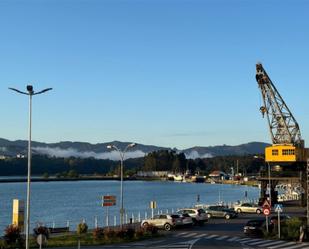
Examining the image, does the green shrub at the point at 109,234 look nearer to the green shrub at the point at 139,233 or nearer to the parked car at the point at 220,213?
the green shrub at the point at 139,233

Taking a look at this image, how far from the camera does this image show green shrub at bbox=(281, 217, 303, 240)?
47.0 metres

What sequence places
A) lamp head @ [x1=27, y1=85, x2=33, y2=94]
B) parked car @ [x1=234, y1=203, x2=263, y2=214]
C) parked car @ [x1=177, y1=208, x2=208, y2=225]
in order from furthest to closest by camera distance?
parked car @ [x1=234, y1=203, x2=263, y2=214]
parked car @ [x1=177, y1=208, x2=208, y2=225]
lamp head @ [x1=27, y1=85, x2=33, y2=94]

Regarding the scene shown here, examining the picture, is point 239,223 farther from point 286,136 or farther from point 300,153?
point 286,136

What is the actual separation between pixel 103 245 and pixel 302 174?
6409 centimetres

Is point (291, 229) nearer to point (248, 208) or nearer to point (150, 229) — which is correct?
point (150, 229)

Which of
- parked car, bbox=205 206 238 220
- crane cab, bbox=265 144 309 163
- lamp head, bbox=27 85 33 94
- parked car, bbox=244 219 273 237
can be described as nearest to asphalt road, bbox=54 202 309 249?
parked car, bbox=244 219 273 237

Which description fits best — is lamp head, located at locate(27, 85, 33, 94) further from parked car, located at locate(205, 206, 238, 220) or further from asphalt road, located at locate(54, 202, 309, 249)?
parked car, located at locate(205, 206, 238, 220)

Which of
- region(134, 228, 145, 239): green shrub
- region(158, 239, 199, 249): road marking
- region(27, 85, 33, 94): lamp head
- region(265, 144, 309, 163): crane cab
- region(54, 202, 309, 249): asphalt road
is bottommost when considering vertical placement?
region(54, 202, 309, 249): asphalt road

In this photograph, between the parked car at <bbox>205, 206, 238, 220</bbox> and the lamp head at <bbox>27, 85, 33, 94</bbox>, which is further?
the parked car at <bbox>205, 206, 238, 220</bbox>

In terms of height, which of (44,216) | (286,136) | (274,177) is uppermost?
(286,136)

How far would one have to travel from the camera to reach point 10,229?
135 feet

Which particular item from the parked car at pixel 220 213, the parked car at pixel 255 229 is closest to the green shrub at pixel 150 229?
the parked car at pixel 255 229

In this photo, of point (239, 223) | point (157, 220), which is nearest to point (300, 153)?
point (239, 223)

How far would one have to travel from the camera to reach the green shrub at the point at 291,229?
4703cm
